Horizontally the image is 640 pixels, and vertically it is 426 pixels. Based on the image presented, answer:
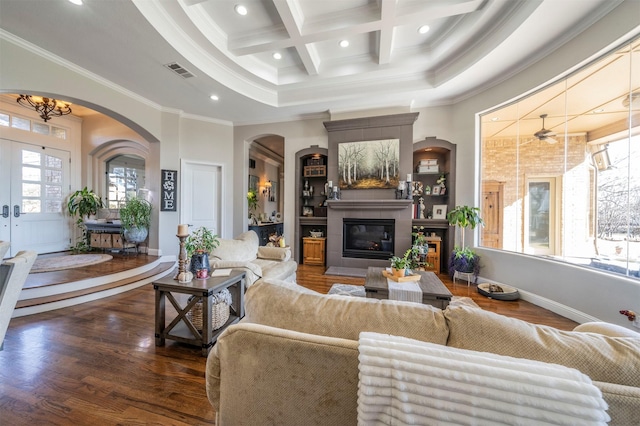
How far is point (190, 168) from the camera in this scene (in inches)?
208

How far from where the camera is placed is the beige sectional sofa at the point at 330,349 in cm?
Answer: 68

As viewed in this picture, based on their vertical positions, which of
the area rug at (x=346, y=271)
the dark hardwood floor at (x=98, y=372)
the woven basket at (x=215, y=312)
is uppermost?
the woven basket at (x=215, y=312)

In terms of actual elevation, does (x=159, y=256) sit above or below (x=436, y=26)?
below

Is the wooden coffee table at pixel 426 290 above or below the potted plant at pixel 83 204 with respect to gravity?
below

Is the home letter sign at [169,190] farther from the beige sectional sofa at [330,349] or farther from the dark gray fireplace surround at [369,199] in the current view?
the beige sectional sofa at [330,349]

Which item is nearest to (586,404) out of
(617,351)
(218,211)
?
(617,351)

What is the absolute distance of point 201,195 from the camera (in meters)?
5.45

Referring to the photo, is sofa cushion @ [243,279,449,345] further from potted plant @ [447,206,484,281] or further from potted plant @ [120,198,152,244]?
potted plant @ [120,198,152,244]

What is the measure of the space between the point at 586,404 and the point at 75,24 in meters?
4.82

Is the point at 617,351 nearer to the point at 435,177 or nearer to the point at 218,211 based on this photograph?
the point at 435,177

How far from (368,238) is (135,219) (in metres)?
4.79

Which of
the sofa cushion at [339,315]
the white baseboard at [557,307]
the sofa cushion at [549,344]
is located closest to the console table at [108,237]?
the sofa cushion at [339,315]

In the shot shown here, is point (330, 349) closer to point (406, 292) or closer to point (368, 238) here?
point (406, 292)

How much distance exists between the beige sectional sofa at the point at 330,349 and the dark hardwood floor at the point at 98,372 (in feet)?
2.70
